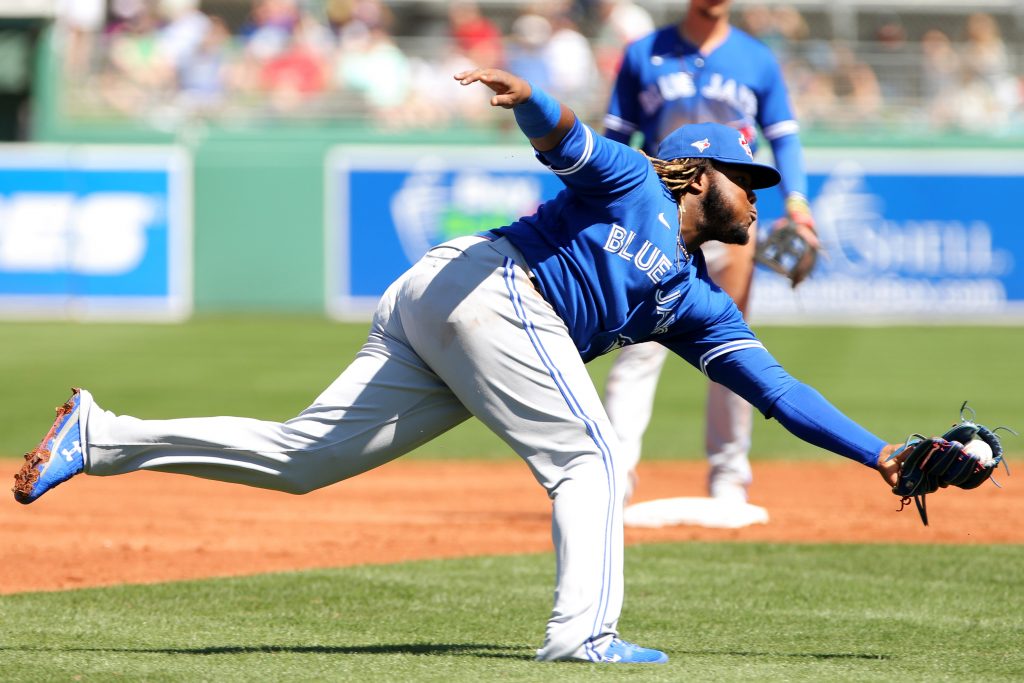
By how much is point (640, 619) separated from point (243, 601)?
136 cm

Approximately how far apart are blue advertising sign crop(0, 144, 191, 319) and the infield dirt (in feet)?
31.3

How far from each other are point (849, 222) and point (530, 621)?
1393 cm

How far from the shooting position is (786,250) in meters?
6.56

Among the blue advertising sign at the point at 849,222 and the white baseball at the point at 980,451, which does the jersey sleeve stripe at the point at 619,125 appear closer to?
the white baseball at the point at 980,451

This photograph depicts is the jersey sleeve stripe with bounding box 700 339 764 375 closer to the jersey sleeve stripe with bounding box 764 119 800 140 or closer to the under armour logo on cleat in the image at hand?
the under armour logo on cleat

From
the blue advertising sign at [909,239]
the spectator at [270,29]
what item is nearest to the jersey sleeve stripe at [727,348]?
the blue advertising sign at [909,239]

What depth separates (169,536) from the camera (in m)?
6.75

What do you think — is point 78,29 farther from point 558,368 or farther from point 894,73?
point 558,368

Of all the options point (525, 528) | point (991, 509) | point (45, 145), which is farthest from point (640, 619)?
point (45, 145)

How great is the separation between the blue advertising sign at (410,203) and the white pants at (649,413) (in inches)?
445

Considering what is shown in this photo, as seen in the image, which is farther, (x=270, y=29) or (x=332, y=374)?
(x=270, y=29)

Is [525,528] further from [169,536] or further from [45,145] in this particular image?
[45,145]

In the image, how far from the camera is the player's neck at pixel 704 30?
672 centimetres

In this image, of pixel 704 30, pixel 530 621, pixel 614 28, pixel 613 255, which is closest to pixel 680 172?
pixel 613 255
